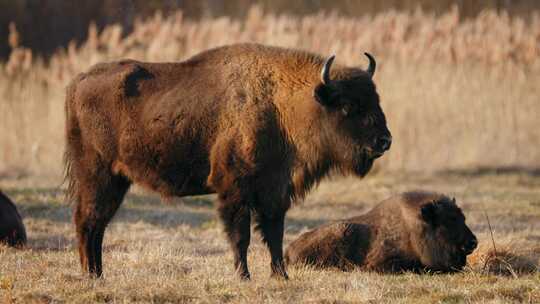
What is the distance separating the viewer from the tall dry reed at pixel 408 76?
21344 millimetres

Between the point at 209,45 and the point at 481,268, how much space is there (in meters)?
14.1

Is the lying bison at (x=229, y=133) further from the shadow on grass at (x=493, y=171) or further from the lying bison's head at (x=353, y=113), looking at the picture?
the shadow on grass at (x=493, y=171)

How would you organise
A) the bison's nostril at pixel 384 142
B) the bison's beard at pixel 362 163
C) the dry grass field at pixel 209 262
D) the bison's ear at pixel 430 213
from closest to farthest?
the dry grass field at pixel 209 262, the bison's nostril at pixel 384 142, the bison's beard at pixel 362 163, the bison's ear at pixel 430 213

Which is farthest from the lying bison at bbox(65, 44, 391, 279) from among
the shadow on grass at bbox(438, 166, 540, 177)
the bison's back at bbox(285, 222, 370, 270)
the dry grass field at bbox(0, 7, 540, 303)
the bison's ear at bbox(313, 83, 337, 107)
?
the shadow on grass at bbox(438, 166, 540, 177)

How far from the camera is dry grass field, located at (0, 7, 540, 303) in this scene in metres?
12.5

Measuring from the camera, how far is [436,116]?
21500 mm

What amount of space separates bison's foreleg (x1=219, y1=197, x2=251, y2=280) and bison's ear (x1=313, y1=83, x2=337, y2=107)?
1.24 metres

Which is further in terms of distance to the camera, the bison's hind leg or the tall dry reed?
the tall dry reed

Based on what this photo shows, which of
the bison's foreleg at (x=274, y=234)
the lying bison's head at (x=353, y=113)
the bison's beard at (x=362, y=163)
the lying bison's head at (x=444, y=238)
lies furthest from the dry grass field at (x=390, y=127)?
the lying bison's head at (x=353, y=113)

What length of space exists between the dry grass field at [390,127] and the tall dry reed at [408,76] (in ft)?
0.09

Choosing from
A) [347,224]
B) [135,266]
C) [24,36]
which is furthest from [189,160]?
[24,36]

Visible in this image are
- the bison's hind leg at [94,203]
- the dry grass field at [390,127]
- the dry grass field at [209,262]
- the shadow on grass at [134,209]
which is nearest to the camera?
the dry grass field at [209,262]

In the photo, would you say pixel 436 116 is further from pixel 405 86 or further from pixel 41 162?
pixel 41 162

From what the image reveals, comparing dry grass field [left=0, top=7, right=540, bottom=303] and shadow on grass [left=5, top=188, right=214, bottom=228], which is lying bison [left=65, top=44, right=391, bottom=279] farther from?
shadow on grass [left=5, top=188, right=214, bottom=228]
